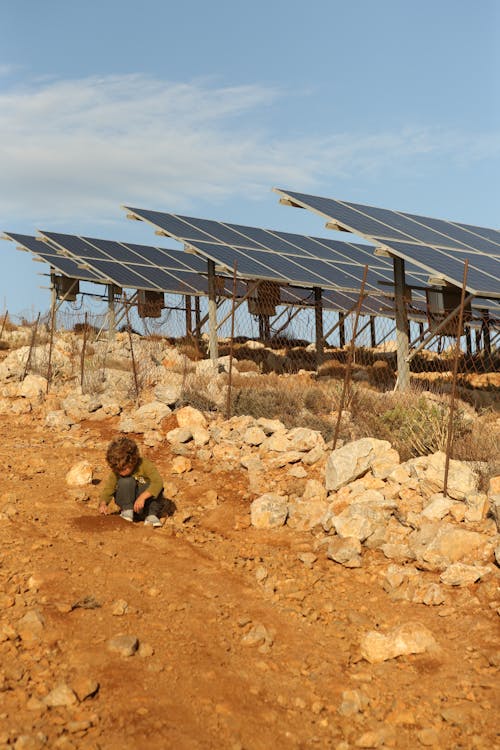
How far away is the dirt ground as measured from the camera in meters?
4.62

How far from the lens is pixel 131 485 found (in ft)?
27.8

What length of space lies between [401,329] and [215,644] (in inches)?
416

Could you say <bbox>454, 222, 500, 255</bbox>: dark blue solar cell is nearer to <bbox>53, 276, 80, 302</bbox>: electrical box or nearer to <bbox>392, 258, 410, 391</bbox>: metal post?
<bbox>392, 258, 410, 391</bbox>: metal post

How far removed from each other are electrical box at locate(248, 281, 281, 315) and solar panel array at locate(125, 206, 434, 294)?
34.9 inches

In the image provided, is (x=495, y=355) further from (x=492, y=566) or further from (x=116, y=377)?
(x=492, y=566)

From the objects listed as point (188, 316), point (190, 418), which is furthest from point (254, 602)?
point (188, 316)

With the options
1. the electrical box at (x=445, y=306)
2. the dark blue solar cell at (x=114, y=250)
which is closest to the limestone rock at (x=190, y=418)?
the electrical box at (x=445, y=306)

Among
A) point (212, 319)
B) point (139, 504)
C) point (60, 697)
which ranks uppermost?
point (212, 319)

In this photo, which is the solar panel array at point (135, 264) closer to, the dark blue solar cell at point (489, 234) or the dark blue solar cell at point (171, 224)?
A: the dark blue solar cell at point (171, 224)

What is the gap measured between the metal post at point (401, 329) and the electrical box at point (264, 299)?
15.0 feet

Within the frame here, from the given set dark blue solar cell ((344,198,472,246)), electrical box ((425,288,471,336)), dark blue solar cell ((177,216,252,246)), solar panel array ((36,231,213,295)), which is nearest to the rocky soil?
electrical box ((425,288,471,336))

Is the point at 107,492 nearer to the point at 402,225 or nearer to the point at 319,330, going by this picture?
the point at 402,225

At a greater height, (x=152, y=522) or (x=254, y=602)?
(x=152, y=522)

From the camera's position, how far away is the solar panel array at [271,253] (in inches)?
Result: 697
